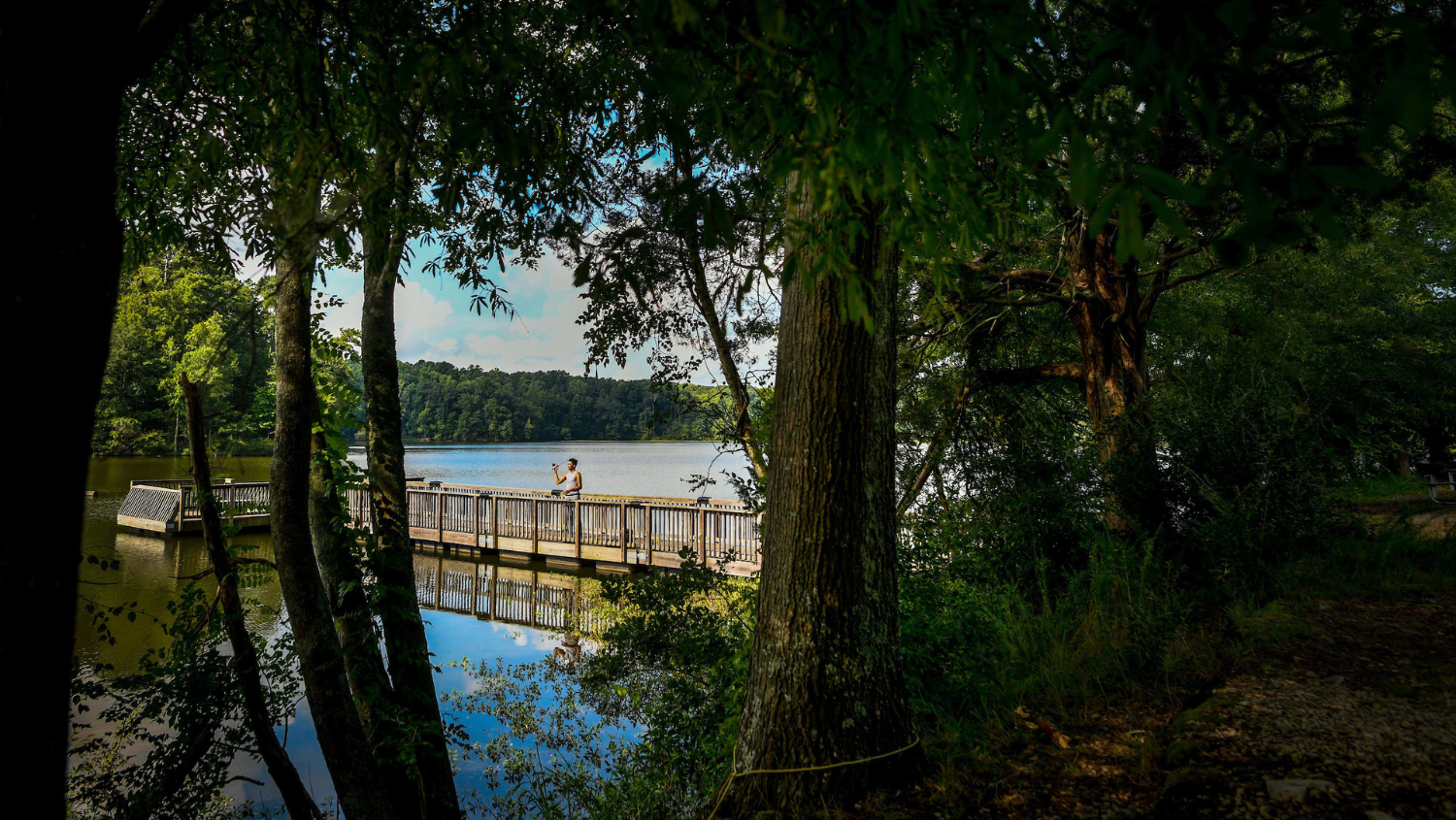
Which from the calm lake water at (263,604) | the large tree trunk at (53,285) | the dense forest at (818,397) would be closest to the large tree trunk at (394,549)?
the dense forest at (818,397)

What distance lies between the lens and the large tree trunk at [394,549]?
4.64 metres

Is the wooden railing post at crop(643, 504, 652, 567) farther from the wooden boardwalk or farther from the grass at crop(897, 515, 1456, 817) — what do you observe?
the grass at crop(897, 515, 1456, 817)

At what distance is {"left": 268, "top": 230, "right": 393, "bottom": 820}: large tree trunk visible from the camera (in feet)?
13.6

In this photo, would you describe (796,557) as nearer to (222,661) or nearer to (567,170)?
(567,170)

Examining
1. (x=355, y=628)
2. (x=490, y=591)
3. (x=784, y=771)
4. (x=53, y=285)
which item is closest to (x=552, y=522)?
(x=490, y=591)

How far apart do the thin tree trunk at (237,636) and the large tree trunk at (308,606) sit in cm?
22

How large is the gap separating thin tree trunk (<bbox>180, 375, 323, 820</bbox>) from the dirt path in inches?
144

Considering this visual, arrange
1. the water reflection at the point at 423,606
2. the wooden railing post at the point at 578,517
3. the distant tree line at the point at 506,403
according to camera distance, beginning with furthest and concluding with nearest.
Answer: the distant tree line at the point at 506,403
the wooden railing post at the point at 578,517
the water reflection at the point at 423,606

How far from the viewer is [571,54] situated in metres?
5.36

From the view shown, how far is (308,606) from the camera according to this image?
13.9 ft

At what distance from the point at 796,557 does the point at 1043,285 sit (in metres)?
6.23

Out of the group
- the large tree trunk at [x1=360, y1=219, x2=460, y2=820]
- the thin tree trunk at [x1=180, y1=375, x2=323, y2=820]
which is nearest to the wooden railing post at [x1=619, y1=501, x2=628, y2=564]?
the large tree trunk at [x1=360, y1=219, x2=460, y2=820]

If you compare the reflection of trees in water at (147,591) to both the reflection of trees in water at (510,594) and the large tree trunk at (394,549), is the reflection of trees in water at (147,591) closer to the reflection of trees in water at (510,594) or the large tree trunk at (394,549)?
the large tree trunk at (394,549)

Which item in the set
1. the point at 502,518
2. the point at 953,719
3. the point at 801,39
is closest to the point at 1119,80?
the point at 801,39
